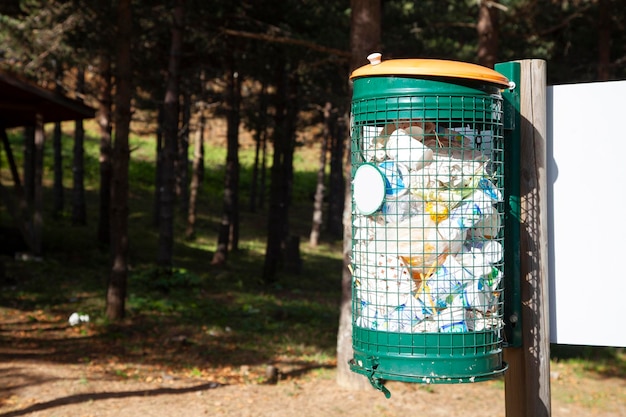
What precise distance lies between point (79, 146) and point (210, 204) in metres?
15.0

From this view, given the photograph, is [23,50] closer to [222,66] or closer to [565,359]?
[222,66]

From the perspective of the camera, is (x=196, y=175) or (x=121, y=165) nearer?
(x=121, y=165)

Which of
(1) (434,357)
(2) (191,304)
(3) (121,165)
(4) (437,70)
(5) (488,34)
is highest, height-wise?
(5) (488,34)

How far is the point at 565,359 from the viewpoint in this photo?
1183 cm

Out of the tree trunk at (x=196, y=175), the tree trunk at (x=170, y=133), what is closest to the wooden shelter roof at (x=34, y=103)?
the tree trunk at (x=170, y=133)

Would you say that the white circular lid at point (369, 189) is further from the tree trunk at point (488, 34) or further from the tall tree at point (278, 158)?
the tall tree at point (278, 158)

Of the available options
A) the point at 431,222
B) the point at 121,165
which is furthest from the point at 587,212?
the point at 121,165

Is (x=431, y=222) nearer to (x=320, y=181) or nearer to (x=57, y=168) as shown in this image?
(x=57, y=168)

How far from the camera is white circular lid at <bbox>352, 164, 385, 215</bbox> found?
276 cm

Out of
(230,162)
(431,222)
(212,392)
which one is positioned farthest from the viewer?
(230,162)

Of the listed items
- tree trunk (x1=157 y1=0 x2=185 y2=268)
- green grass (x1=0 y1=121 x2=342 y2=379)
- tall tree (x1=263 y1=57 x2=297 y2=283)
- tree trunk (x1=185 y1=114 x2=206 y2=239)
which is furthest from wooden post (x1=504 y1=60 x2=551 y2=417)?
tree trunk (x1=185 y1=114 x2=206 y2=239)

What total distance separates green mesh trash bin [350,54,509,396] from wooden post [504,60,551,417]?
23 cm

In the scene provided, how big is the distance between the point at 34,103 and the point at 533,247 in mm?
14596

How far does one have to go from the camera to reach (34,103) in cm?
1568
